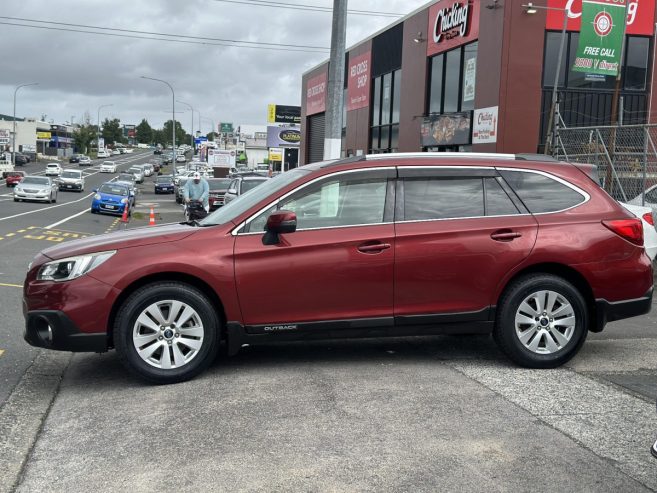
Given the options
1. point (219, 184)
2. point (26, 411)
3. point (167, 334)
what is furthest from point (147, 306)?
point (219, 184)

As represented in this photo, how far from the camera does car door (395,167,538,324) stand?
18.9 ft

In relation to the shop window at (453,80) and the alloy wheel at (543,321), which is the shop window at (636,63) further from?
the alloy wheel at (543,321)

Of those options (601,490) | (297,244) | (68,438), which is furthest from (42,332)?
(601,490)

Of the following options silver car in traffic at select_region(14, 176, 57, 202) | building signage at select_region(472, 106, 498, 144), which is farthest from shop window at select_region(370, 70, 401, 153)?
silver car in traffic at select_region(14, 176, 57, 202)

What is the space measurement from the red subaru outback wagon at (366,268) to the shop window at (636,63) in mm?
17352

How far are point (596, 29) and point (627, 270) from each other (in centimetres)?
1131

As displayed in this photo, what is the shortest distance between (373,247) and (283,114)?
89056 mm

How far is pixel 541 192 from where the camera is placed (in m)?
6.12

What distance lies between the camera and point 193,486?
372 cm

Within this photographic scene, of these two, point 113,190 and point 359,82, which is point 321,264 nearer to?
point 113,190

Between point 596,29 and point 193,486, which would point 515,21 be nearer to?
point 596,29

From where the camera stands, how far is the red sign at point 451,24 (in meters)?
22.4

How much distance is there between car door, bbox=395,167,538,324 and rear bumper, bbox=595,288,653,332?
83 centimetres

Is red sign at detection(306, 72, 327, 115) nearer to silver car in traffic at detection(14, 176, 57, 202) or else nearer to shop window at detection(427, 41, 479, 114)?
Result: silver car in traffic at detection(14, 176, 57, 202)
